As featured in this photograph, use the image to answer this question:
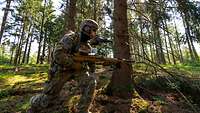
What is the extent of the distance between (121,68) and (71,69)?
7.47 feet

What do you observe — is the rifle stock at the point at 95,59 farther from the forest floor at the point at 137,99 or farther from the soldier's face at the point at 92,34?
the forest floor at the point at 137,99

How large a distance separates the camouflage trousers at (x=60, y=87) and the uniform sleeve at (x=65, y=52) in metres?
0.51

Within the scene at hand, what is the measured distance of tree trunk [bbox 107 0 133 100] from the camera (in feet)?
28.5

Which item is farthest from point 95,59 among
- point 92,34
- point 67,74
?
point 67,74

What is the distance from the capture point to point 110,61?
6844 mm

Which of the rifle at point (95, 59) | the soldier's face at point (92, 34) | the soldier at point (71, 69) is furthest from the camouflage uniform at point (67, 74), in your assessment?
the soldier's face at point (92, 34)

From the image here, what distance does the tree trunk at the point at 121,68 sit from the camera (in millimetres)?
8680

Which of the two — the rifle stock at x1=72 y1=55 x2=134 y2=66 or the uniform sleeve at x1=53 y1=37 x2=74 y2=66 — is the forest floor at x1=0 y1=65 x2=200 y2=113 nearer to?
the rifle stock at x1=72 y1=55 x2=134 y2=66

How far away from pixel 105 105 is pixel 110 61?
181cm

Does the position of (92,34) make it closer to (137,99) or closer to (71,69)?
(71,69)

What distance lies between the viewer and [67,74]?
699 cm

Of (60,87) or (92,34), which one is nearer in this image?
(92,34)

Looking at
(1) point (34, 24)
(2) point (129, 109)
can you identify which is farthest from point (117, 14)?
(1) point (34, 24)

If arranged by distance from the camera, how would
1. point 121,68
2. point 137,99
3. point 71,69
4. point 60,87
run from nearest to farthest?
point 71,69, point 60,87, point 137,99, point 121,68
